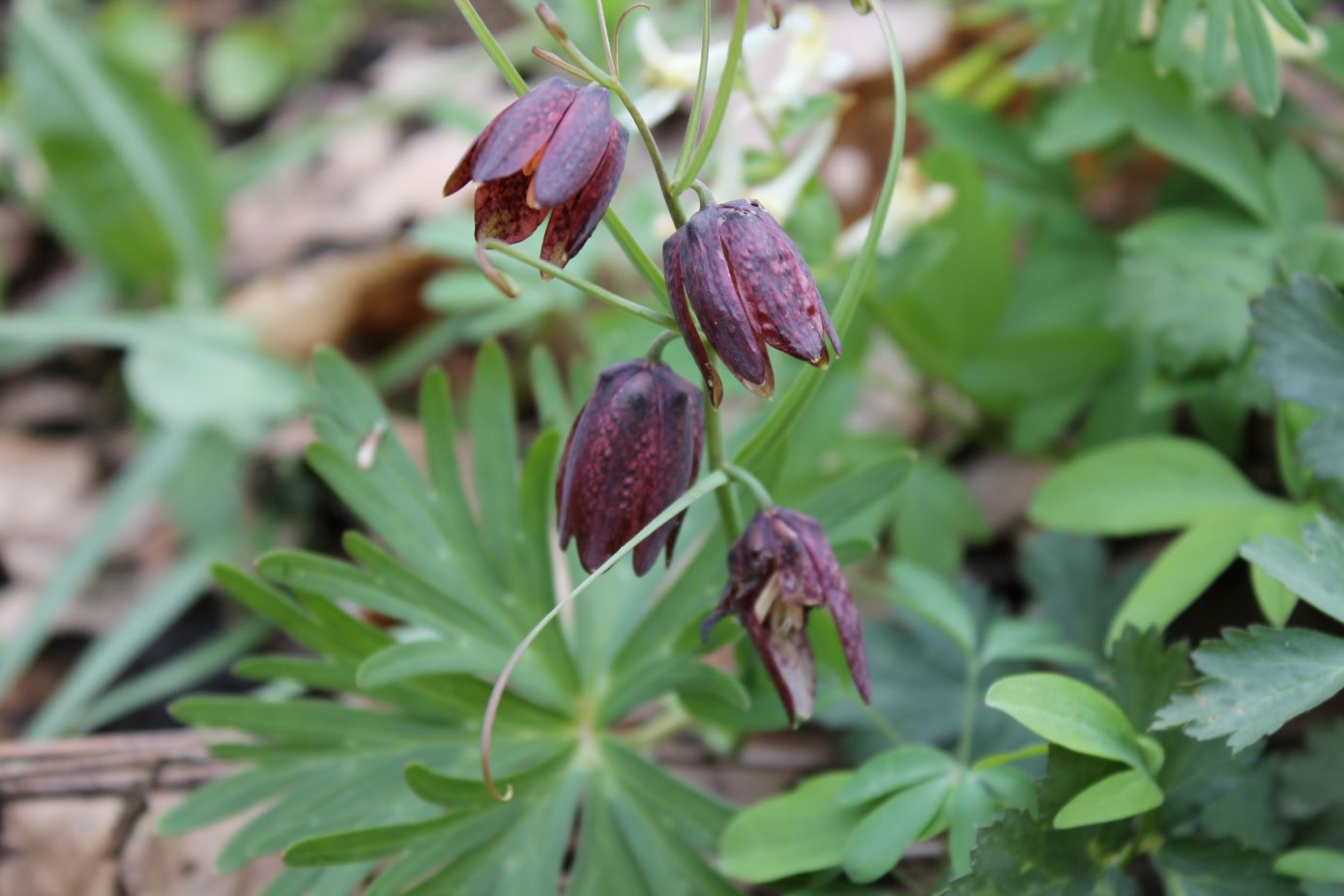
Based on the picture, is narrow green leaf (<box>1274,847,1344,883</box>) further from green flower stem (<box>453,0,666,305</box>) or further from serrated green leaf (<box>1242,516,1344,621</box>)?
green flower stem (<box>453,0,666,305</box>)

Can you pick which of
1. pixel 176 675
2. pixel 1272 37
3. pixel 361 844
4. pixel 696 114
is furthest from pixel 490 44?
pixel 176 675

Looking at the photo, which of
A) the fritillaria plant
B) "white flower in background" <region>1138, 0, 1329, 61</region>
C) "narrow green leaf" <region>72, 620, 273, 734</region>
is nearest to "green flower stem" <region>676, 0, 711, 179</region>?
the fritillaria plant

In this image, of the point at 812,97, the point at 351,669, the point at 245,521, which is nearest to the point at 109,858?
the point at 351,669

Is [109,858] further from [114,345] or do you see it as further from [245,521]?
[114,345]

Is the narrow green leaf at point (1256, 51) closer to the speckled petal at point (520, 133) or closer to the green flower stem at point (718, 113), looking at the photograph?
the green flower stem at point (718, 113)

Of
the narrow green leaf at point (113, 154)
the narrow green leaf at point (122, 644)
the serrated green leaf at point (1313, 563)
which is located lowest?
the serrated green leaf at point (1313, 563)

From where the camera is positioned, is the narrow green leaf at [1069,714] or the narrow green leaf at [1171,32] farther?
the narrow green leaf at [1171,32]

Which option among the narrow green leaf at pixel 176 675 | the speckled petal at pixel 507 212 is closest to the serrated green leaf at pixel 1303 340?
the speckled petal at pixel 507 212
